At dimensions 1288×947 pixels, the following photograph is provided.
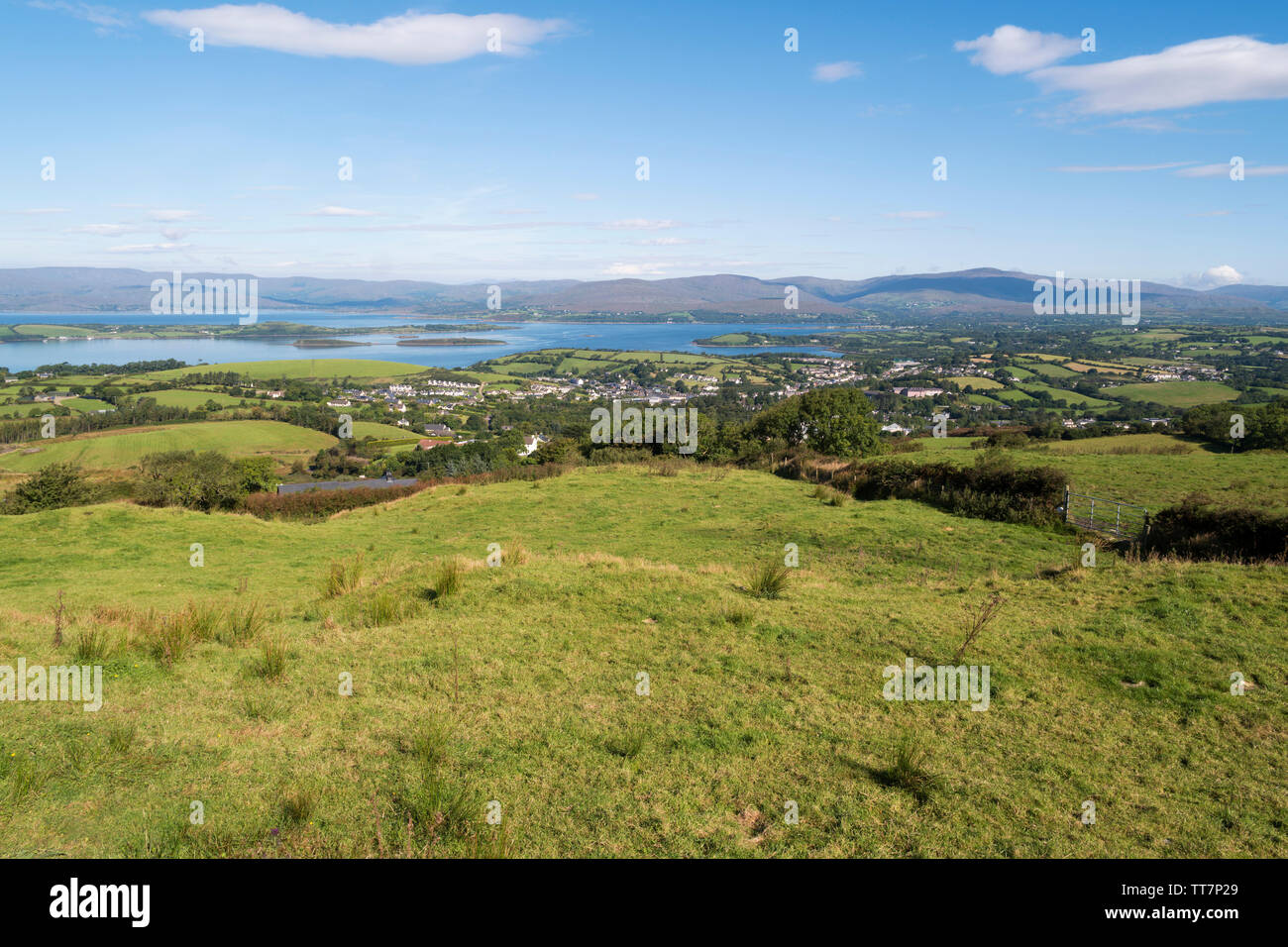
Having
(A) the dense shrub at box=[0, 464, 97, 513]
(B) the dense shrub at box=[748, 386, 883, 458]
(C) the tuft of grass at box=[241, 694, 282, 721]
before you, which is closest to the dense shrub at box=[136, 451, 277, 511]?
(A) the dense shrub at box=[0, 464, 97, 513]

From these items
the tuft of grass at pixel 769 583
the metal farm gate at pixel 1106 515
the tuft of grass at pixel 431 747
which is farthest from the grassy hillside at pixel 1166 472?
the tuft of grass at pixel 431 747

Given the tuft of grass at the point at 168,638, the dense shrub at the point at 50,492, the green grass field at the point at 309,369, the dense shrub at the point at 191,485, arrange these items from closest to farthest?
1. the tuft of grass at the point at 168,638
2. the dense shrub at the point at 50,492
3. the dense shrub at the point at 191,485
4. the green grass field at the point at 309,369

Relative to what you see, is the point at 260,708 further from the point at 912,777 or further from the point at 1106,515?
the point at 1106,515

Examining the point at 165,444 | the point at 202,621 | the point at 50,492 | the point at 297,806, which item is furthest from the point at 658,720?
the point at 165,444

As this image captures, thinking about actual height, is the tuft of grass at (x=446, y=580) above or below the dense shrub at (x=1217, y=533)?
below

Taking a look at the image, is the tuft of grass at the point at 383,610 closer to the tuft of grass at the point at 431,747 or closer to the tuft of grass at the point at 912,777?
the tuft of grass at the point at 431,747
